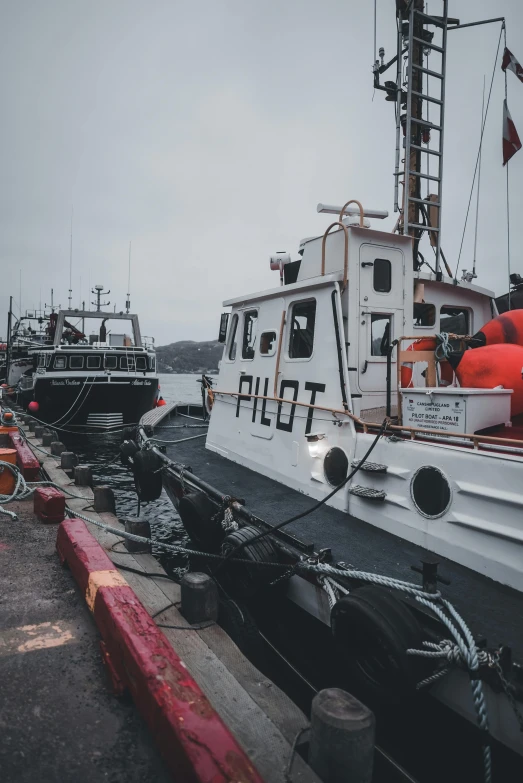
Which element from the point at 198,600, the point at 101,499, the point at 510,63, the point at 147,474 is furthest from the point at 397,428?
the point at 510,63

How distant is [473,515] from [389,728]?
189 centimetres

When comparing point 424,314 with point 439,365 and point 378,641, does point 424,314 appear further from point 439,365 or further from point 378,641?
point 378,641

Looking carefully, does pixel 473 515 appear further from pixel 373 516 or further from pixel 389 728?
pixel 389 728

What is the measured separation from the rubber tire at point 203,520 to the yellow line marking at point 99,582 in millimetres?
2129

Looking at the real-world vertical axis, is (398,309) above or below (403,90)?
below

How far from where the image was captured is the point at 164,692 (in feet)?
8.18

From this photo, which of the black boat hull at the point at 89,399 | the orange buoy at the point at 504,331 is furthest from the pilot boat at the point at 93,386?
the orange buoy at the point at 504,331

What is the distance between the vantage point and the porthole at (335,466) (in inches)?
217

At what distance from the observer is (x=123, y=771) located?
2.35 metres

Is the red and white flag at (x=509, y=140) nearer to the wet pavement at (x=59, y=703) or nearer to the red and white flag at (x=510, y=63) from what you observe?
the red and white flag at (x=510, y=63)

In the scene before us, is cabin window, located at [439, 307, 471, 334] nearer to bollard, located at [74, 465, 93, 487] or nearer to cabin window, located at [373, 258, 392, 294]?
cabin window, located at [373, 258, 392, 294]

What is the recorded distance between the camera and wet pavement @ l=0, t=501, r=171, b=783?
2.35 meters

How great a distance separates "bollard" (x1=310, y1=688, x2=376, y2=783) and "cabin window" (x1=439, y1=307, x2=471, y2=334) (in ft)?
21.0

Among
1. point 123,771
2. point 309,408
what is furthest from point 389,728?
point 309,408
